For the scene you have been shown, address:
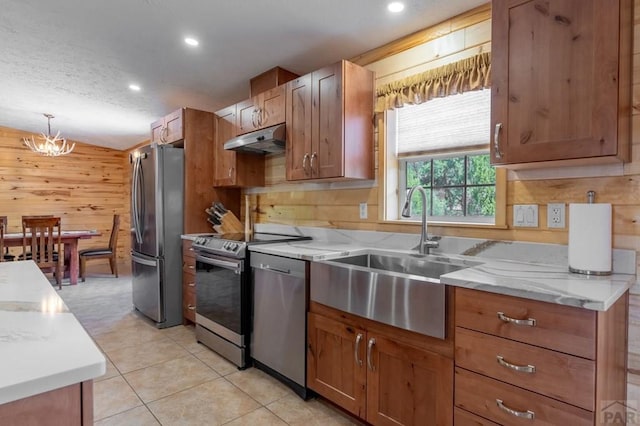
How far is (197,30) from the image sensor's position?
2.56 metres

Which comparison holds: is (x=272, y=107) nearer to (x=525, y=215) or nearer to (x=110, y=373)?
(x=525, y=215)

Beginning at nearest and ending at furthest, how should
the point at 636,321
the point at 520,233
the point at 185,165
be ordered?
the point at 636,321, the point at 520,233, the point at 185,165

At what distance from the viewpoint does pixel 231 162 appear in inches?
138

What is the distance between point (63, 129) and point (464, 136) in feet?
21.7

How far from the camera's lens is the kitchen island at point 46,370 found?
579 millimetres

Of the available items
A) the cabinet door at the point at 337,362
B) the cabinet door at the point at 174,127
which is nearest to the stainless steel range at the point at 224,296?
the cabinet door at the point at 337,362

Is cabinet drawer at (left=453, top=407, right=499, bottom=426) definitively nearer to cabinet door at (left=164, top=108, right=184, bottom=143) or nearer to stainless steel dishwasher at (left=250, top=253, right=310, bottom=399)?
stainless steel dishwasher at (left=250, top=253, right=310, bottom=399)

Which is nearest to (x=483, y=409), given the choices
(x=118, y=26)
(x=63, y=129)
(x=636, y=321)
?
(x=636, y=321)

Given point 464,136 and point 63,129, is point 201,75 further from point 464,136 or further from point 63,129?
point 63,129

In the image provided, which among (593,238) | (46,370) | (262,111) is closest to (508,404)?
(593,238)

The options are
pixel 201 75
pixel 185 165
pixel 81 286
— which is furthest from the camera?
pixel 81 286

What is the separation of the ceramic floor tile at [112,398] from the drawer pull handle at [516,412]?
1.95m

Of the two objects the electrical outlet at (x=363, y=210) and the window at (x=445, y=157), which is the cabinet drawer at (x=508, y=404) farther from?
the electrical outlet at (x=363, y=210)

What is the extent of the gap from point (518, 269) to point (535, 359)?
506 millimetres
